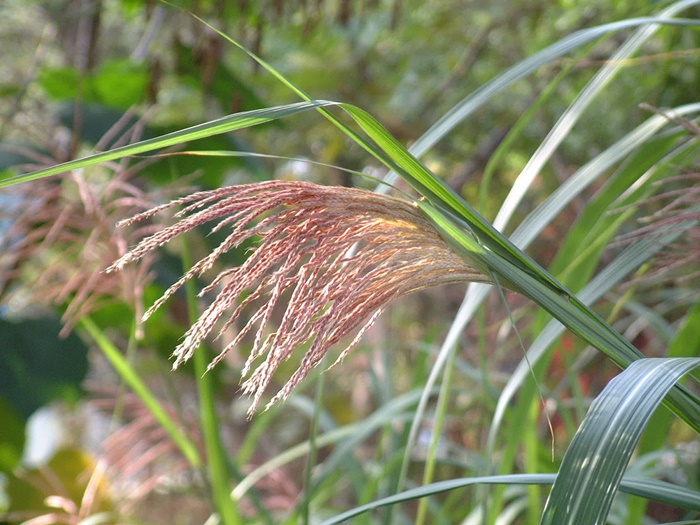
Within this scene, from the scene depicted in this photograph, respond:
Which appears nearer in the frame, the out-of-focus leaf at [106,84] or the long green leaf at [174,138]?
the long green leaf at [174,138]

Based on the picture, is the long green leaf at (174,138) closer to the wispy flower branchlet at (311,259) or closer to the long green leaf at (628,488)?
the wispy flower branchlet at (311,259)

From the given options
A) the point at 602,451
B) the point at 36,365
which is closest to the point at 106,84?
the point at 36,365

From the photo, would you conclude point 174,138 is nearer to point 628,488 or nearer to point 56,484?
point 628,488

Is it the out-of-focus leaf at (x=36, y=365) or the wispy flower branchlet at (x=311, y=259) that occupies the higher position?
the wispy flower branchlet at (x=311, y=259)

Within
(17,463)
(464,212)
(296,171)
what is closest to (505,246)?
(464,212)

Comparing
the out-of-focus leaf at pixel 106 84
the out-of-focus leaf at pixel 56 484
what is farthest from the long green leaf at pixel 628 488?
the out-of-focus leaf at pixel 106 84

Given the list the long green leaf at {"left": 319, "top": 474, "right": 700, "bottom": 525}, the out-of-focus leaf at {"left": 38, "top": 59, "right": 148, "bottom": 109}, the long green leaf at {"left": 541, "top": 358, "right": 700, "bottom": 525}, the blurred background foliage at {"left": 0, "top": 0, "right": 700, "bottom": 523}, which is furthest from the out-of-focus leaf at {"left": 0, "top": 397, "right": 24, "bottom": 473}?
the long green leaf at {"left": 541, "top": 358, "right": 700, "bottom": 525}

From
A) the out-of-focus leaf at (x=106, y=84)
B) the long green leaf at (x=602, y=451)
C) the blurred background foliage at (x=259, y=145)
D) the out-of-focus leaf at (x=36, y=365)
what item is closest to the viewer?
the long green leaf at (x=602, y=451)

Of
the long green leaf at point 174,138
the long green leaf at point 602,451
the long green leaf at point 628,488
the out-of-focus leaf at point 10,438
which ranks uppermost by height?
the long green leaf at point 174,138
